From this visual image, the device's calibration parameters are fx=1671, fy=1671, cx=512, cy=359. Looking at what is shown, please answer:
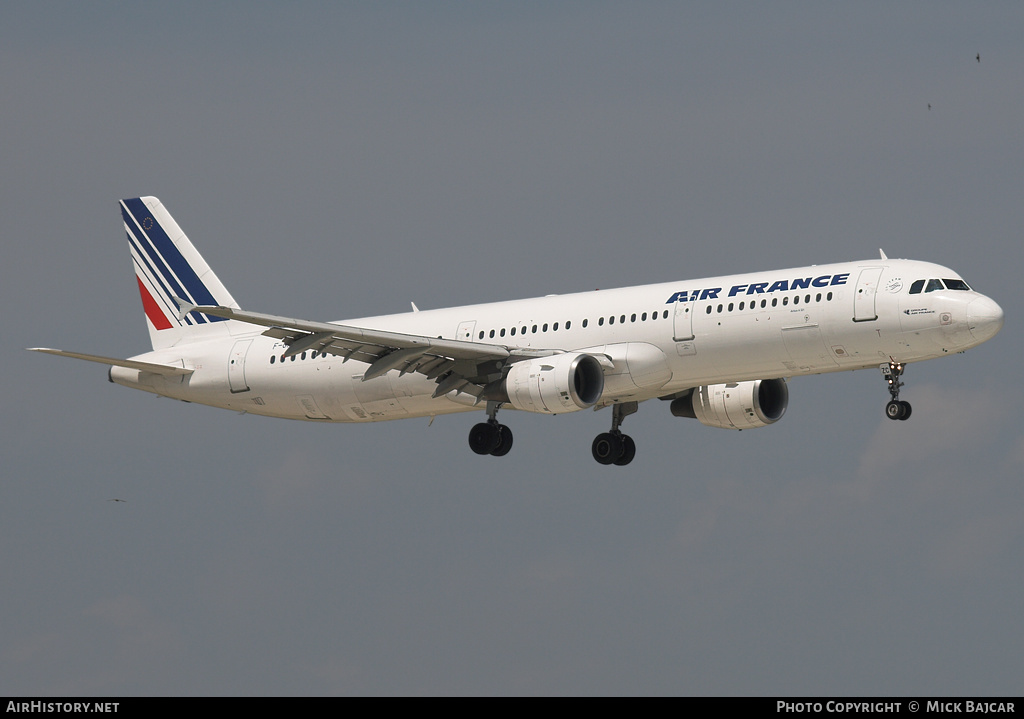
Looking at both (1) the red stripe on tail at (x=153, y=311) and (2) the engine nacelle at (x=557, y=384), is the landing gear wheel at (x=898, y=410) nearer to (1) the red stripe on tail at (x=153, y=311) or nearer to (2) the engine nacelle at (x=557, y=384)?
(2) the engine nacelle at (x=557, y=384)

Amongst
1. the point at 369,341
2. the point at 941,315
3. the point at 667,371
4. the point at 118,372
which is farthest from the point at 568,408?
the point at 118,372

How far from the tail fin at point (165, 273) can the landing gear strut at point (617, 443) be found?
15.4 m

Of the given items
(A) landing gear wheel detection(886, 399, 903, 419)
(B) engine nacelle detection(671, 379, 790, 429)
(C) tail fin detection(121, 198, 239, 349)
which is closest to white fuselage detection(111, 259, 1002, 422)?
(A) landing gear wheel detection(886, 399, 903, 419)

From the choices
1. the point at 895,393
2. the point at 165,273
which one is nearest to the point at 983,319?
the point at 895,393

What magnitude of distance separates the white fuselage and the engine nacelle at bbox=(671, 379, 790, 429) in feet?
5.40

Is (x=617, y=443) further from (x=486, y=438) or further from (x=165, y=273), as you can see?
(x=165, y=273)

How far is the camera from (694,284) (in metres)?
52.8

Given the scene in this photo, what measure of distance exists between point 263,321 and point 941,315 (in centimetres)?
2013

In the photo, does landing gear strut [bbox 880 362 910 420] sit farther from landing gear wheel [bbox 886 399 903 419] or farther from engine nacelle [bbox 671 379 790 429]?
engine nacelle [bbox 671 379 790 429]

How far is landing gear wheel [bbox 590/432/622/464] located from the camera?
5894cm

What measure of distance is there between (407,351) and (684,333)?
896cm
